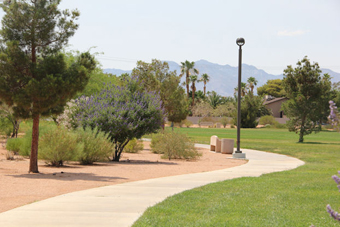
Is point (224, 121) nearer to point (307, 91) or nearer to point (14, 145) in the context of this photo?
point (307, 91)

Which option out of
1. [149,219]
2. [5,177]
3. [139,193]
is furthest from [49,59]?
[149,219]

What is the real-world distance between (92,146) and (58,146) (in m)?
1.71

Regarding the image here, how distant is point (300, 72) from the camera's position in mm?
41250

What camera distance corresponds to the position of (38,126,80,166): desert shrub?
59.4ft

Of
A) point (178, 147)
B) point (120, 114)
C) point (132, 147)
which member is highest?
point (120, 114)

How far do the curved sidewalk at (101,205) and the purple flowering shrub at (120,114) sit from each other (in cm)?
673

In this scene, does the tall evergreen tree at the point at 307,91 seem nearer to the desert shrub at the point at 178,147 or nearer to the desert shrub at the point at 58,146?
the desert shrub at the point at 178,147

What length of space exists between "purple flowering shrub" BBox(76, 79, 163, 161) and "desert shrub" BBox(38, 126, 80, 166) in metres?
1.90

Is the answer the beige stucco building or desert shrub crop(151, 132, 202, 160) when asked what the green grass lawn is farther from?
the beige stucco building

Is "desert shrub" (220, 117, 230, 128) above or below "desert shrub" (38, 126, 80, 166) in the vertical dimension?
above

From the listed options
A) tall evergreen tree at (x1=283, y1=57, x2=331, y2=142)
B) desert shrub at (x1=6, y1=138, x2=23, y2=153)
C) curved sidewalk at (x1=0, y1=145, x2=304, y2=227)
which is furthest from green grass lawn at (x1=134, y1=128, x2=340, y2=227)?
tall evergreen tree at (x1=283, y1=57, x2=331, y2=142)

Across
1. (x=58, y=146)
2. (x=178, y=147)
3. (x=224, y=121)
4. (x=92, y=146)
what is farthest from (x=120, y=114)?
(x=224, y=121)

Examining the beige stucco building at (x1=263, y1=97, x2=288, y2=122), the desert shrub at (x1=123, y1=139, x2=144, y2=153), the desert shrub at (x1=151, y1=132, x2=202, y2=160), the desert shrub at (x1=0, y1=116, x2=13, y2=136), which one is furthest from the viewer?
the beige stucco building at (x1=263, y1=97, x2=288, y2=122)

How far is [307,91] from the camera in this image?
135 feet
